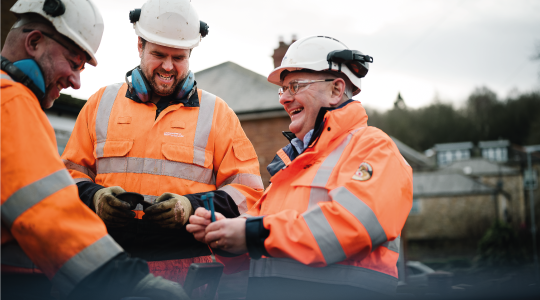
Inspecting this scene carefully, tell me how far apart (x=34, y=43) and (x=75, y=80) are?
0.87 feet

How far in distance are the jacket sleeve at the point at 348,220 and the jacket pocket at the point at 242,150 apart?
109 centimetres

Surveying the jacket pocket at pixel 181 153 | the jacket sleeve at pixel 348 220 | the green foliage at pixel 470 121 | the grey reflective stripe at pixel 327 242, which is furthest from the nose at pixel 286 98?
the green foliage at pixel 470 121

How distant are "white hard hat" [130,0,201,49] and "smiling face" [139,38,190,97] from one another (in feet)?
0.19

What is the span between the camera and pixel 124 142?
313cm

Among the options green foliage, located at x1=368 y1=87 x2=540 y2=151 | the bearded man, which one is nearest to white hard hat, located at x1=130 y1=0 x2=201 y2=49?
the bearded man

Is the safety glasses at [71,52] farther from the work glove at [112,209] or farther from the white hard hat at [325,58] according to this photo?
the white hard hat at [325,58]

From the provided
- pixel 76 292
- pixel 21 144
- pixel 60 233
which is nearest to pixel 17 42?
pixel 21 144

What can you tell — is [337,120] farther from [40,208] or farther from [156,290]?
[40,208]

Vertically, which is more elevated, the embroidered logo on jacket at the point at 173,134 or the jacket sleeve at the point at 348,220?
the embroidered logo on jacket at the point at 173,134

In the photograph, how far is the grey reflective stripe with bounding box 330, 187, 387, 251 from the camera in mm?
2160

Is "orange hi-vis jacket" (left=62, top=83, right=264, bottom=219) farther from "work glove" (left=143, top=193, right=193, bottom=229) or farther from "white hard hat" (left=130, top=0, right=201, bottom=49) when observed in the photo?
"white hard hat" (left=130, top=0, right=201, bottom=49)

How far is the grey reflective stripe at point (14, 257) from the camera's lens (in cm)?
197

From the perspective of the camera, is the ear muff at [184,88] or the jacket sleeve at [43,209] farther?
the ear muff at [184,88]

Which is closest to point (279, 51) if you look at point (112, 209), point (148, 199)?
point (148, 199)
